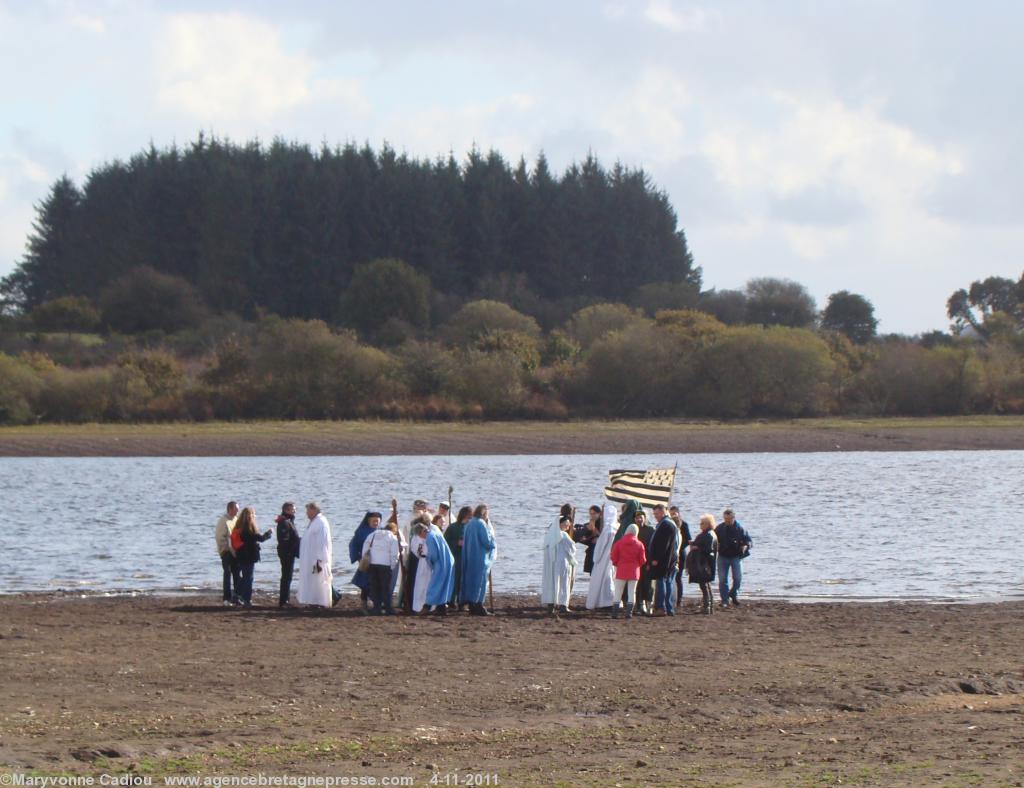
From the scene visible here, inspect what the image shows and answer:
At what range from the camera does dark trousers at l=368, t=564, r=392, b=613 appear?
2128 cm

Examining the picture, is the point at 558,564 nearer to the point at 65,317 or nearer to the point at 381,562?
the point at 381,562

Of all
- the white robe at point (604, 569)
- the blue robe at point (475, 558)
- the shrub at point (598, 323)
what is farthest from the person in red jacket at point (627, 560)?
the shrub at point (598, 323)

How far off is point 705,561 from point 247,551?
21.7 feet

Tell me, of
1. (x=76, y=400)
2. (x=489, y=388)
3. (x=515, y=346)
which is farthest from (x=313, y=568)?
(x=515, y=346)

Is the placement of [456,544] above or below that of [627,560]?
above

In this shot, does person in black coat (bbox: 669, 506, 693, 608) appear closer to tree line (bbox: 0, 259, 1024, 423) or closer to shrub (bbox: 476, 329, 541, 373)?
tree line (bbox: 0, 259, 1024, 423)

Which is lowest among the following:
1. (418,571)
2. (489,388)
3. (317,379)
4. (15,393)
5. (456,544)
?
(418,571)

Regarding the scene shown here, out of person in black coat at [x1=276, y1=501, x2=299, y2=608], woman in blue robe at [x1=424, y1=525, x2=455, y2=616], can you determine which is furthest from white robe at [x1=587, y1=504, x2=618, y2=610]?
person in black coat at [x1=276, y1=501, x2=299, y2=608]

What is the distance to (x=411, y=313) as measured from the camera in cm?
10131

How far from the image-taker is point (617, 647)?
18.1 m

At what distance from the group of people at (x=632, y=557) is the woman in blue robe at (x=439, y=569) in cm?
134

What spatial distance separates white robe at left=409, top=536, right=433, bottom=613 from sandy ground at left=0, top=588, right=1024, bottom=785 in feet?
2.08

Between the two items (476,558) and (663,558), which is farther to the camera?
(476,558)

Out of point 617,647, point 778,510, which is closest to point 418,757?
point 617,647
